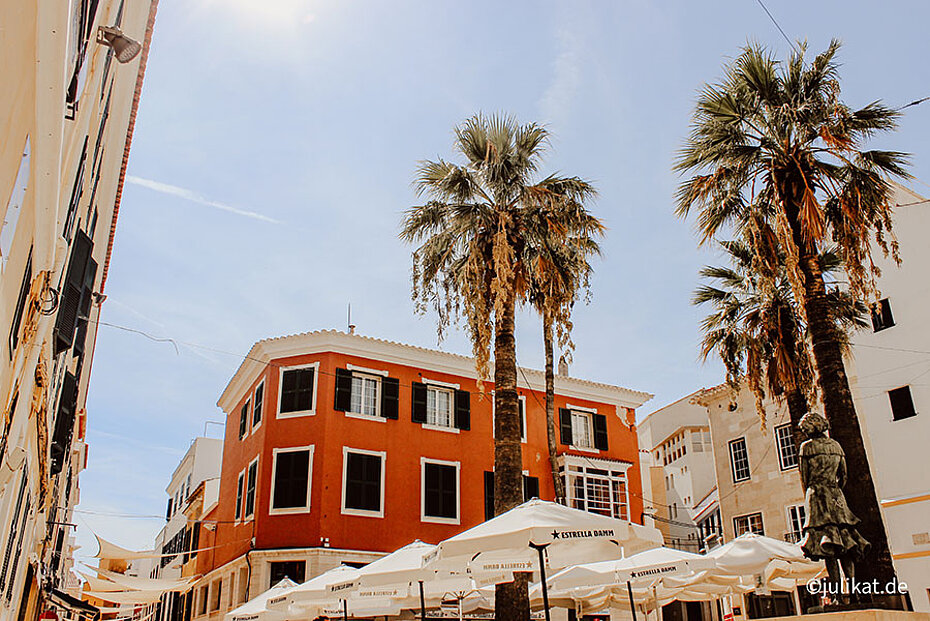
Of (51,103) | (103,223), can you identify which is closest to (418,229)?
(103,223)

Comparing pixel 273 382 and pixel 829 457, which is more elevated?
pixel 273 382

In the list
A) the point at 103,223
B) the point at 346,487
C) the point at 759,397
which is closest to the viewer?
the point at 103,223

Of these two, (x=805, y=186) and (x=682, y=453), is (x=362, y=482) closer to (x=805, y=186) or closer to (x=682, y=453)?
(x=805, y=186)

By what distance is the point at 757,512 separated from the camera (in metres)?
29.9

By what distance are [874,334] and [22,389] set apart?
26.1m

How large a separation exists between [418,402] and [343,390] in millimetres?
2913

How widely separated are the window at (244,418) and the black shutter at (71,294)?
58.8ft

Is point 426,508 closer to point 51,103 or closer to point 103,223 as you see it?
point 103,223

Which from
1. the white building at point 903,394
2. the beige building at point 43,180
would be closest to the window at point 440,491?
the beige building at point 43,180

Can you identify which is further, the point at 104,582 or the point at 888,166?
the point at 104,582

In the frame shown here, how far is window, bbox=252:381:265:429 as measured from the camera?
2600cm

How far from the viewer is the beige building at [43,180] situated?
149 inches

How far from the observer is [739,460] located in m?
31.3

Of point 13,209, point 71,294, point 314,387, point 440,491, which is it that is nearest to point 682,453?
point 440,491
